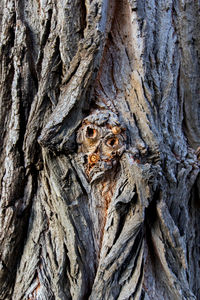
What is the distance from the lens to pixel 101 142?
52.4 inches

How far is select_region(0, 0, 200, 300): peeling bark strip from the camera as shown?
1329mm

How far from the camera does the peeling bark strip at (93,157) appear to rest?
1329mm

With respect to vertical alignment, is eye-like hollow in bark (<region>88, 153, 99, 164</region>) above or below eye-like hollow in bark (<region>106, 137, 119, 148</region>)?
below

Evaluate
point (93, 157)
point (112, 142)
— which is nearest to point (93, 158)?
point (93, 157)

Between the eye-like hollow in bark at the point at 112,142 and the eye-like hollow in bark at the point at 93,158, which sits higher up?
the eye-like hollow in bark at the point at 112,142

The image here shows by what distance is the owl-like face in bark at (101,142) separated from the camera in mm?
1329

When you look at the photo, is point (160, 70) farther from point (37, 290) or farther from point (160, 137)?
point (37, 290)

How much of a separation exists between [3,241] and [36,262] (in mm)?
197

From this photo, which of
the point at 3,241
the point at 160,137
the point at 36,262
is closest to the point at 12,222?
the point at 3,241

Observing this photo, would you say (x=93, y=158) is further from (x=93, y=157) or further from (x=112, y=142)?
(x=112, y=142)

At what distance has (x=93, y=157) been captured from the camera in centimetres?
134

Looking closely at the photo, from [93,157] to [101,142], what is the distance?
0.08 meters

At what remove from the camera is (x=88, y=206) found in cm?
140

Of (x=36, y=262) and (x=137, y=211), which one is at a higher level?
(x=137, y=211)
